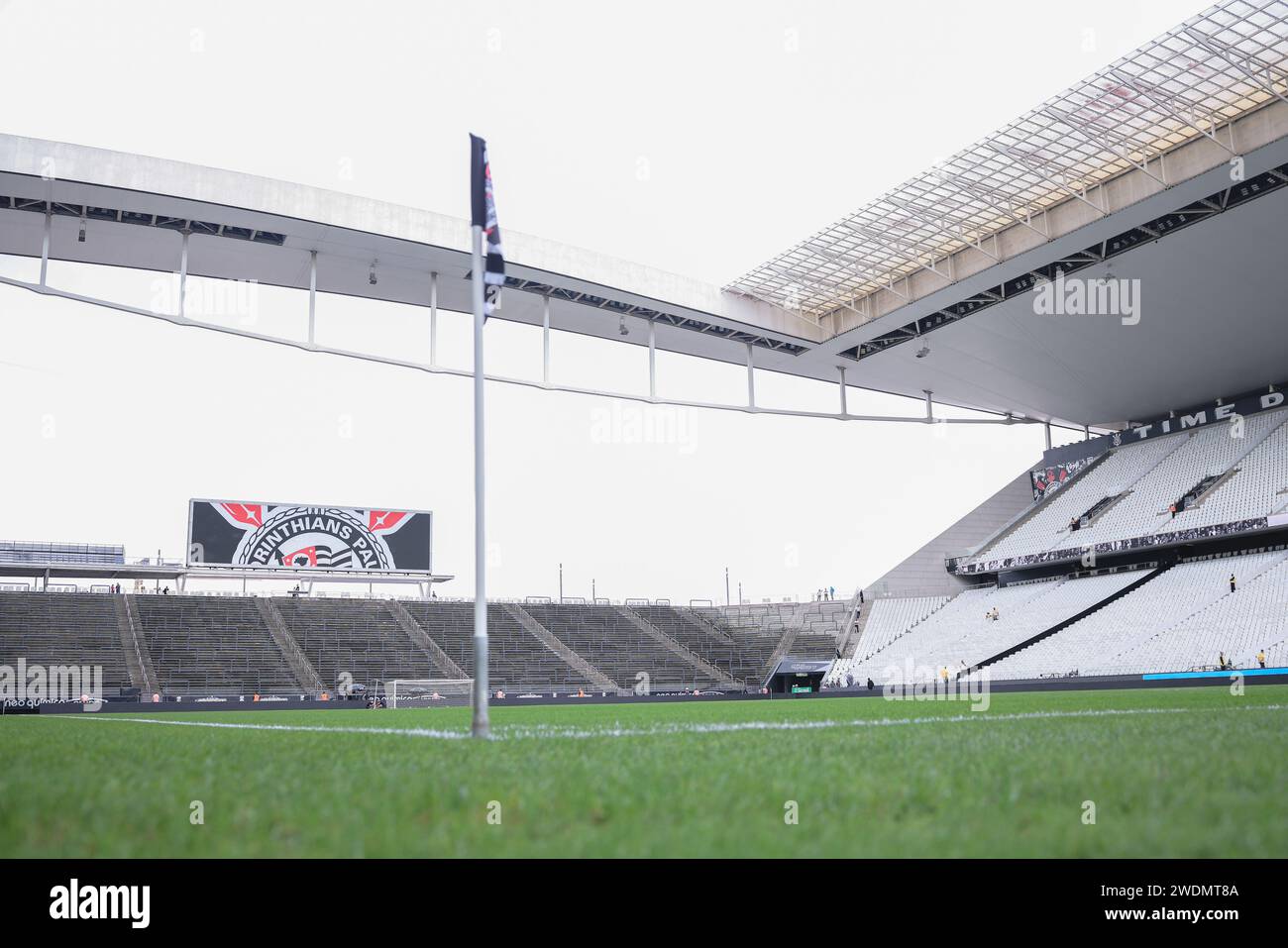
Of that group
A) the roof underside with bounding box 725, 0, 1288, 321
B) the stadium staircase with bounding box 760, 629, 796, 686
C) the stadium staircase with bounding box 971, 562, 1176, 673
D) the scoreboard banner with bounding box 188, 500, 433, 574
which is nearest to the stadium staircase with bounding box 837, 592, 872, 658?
the stadium staircase with bounding box 760, 629, 796, 686

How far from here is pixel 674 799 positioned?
4223mm

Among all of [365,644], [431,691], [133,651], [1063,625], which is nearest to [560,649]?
[365,644]

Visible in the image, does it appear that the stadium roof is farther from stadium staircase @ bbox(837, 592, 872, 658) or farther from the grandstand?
the grandstand

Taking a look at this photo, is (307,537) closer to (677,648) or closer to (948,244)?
(677,648)

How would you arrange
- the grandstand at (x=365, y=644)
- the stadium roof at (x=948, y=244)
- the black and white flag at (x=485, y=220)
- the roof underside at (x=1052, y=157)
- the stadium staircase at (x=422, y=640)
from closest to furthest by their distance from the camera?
the black and white flag at (x=485, y=220), the roof underside at (x=1052, y=157), the stadium roof at (x=948, y=244), the grandstand at (x=365, y=644), the stadium staircase at (x=422, y=640)

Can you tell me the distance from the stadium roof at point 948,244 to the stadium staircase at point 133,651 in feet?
55.0

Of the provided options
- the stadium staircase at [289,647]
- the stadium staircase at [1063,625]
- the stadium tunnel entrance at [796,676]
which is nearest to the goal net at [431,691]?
the stadium staircase at [289,647]

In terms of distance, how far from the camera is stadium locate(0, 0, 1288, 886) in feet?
13.7

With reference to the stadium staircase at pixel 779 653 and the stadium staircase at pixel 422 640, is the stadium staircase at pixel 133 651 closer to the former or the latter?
the stadium staircase at pixel 422 640

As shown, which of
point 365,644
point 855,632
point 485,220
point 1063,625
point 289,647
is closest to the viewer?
point 485,220

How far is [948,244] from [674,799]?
31243 mm

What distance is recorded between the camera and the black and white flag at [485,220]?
10.1 meters
